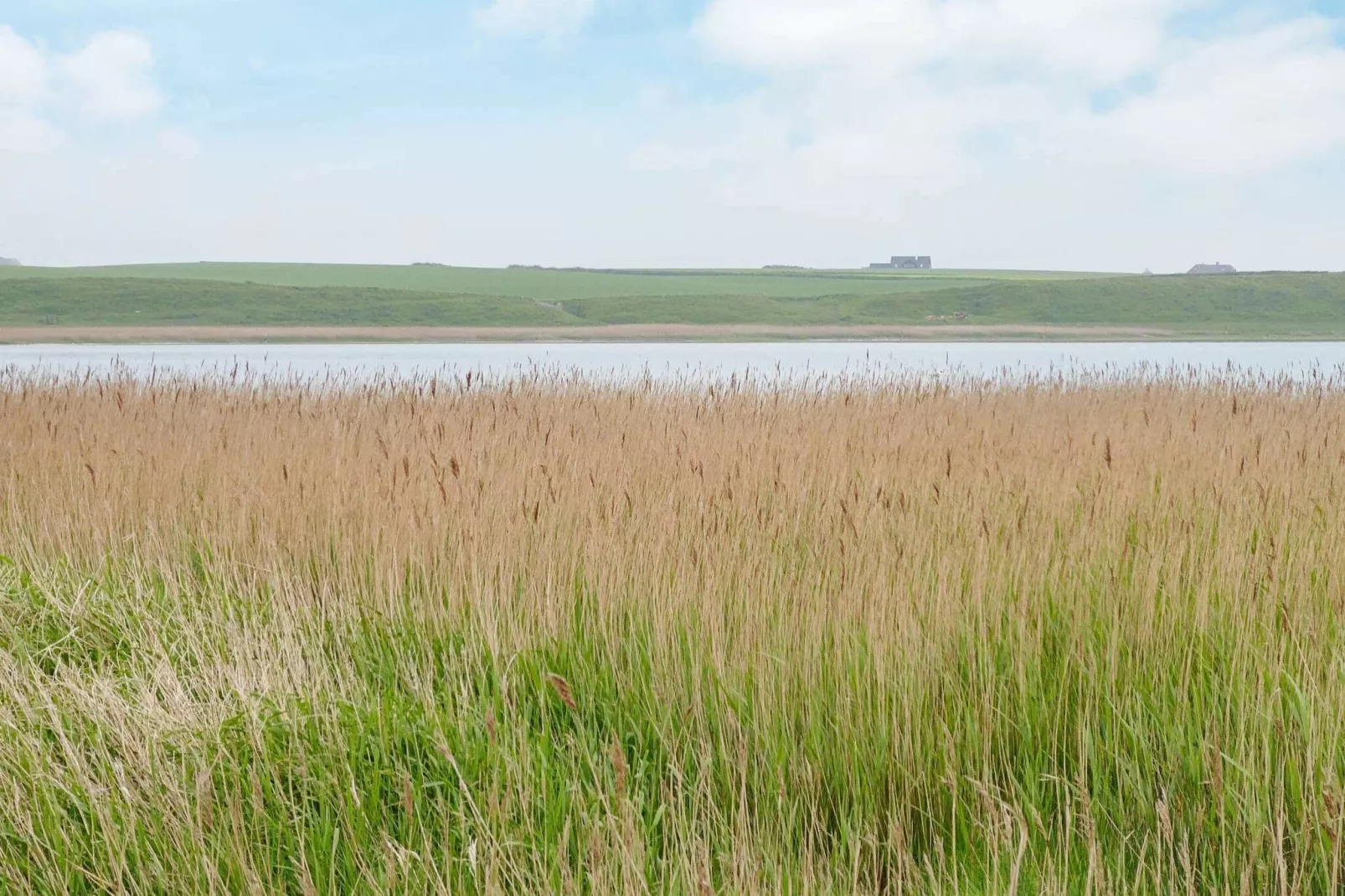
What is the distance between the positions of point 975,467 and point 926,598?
2.75 metres

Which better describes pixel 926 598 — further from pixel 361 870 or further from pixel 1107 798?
pixel 361 870

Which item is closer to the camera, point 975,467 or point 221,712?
point 221,712

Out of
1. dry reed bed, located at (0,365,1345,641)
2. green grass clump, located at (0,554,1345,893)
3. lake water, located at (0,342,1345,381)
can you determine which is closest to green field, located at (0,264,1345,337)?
lake water, located at (0,342,1345,381)

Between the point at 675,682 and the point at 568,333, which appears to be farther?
the point at 568,333

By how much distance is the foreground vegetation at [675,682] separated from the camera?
8.19 ft

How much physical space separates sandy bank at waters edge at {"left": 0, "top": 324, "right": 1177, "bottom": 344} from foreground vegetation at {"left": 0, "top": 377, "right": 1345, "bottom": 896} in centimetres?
5195

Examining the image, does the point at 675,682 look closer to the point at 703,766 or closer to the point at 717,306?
the point at 703,766

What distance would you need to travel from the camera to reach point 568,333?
6184 cm

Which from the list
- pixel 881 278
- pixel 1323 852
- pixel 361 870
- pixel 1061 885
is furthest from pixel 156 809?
pixel 881 278

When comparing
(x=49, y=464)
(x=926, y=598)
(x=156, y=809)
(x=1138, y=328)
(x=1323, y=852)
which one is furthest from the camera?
(x=1138, y=328)

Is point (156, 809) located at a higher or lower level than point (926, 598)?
lower

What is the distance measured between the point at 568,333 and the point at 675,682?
59.2m

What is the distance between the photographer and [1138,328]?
6488 centimetres

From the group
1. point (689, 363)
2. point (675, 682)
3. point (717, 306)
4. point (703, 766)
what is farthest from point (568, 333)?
point (703, 766)
